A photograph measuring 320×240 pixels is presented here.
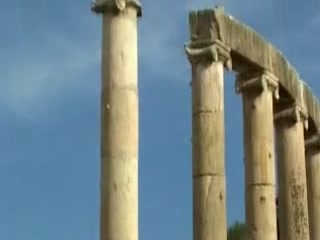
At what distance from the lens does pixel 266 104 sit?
37281 millimetres

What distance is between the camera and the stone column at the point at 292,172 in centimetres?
3872

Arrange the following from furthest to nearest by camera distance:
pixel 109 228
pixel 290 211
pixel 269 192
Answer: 1. pixel 290 211
2. pixel 269 192
3. pixel 109 228

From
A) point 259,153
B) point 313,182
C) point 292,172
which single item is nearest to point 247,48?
point 259,153

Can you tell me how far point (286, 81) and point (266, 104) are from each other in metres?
2.34

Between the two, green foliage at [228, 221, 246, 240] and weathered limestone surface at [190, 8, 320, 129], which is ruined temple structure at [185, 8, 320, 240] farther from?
green foliage at [228, 221, 246, 240]

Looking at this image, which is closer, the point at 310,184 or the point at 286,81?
the point at 286,81

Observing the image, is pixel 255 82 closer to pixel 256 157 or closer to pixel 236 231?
pixel 256 157

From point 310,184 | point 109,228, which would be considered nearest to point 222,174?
point 109,228

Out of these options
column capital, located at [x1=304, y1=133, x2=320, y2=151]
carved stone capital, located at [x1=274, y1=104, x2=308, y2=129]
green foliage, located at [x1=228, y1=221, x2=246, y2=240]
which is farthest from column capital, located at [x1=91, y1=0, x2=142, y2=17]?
green foliage, located at [x1=228, y1=221, x2=246, y2=240]

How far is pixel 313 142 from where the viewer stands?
43.0 meters

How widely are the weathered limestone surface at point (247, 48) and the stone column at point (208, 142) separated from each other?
0.64 metres

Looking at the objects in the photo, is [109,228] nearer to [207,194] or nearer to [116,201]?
[116,201]

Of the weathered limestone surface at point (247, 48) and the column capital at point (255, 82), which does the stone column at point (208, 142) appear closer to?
the weathered limestone surface at point (247, 48)

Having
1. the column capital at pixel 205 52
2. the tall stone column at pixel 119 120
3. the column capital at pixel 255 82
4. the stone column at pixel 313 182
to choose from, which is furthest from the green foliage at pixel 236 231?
the tall stone column at pixel 119 120
